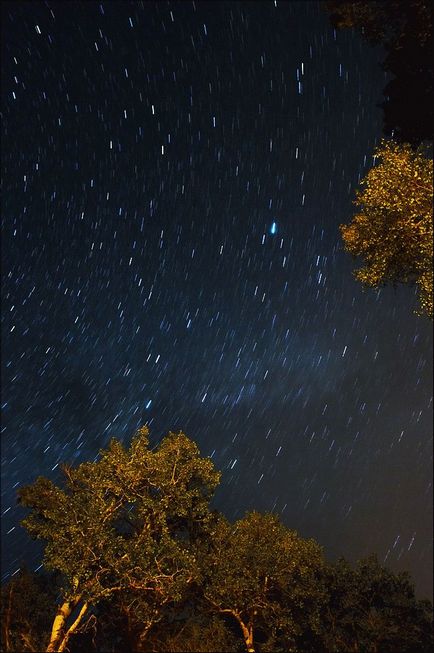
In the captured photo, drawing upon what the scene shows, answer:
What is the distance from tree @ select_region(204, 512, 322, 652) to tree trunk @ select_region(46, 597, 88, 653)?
4974mm

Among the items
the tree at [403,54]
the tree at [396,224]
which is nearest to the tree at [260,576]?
the tree at [396,224]

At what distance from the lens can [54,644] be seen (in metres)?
18.0

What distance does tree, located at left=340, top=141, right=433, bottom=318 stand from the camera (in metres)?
12.9

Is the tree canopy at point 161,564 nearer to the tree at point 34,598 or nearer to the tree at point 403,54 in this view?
the tree at point 34,598

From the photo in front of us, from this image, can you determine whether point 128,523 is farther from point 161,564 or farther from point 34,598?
point 34,598

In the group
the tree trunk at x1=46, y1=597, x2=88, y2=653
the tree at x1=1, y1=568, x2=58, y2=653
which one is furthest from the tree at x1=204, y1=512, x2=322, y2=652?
the tree at x1=1, y1=568, x2=58, y2=653

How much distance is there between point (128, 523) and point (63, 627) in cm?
412

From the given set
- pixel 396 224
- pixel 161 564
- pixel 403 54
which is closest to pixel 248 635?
pixel 161 564

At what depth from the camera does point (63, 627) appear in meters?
19.1

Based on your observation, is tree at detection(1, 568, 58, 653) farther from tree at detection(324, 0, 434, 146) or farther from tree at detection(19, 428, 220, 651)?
tree at detection(324, 0, 434, 146)

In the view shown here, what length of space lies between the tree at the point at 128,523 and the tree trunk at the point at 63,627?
0.11 feet

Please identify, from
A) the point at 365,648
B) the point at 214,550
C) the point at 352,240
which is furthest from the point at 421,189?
the point at 365,648

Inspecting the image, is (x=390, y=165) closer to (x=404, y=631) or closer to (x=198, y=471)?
(x=198, y=471)

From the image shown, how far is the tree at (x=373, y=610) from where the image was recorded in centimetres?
2667
